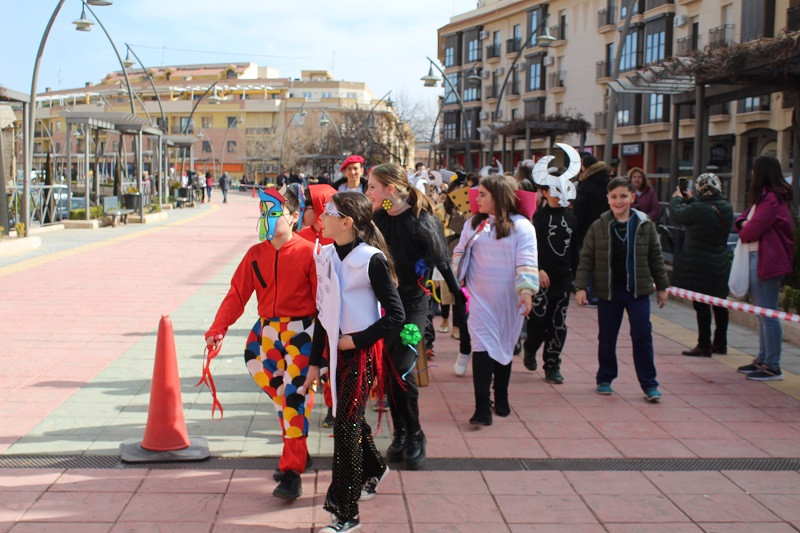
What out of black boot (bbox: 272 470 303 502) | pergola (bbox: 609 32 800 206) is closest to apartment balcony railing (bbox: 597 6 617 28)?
pergola (bbox: 609 32 800 206)

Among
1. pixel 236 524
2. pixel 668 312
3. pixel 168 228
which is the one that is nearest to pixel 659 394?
pixel 236 524

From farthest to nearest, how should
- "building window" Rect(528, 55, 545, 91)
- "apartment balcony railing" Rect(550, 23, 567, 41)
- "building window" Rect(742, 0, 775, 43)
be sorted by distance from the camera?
"building window" Rect(528, 55, 545, 91) < "apartment balcony railing" Rect(550, 23, 567, 41) < "building window" Rect(742, 0, 775, 43)

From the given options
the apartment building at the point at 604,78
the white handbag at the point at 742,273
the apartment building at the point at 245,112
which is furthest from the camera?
the apartment building at the point at 245,112

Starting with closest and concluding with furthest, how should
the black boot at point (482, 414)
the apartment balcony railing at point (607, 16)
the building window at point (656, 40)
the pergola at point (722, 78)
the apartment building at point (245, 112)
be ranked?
the black boot at point (482, 414) → the pergola at point (722, 78) → the building window at point (656, 40) → the apartment balcony railing at point (607, 16) → the apartment building at point (245, 112)

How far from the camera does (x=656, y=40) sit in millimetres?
41375

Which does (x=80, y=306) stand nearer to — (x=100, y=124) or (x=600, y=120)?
(x=100, y=124)

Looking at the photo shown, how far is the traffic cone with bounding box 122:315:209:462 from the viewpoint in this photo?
17.2ft

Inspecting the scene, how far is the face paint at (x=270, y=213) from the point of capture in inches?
185

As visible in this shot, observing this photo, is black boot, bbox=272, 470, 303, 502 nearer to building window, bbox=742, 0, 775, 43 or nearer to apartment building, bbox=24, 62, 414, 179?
building window, bbox=742, 0, 775, 43

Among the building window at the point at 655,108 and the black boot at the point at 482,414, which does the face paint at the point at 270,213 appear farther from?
the building window at the point at 655,108

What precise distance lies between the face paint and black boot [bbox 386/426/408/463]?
1.41 metres

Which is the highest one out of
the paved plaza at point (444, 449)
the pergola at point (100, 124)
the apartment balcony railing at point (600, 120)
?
the apartment balcony railing at point (600, 120)

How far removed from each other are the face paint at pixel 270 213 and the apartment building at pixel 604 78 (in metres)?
17.9

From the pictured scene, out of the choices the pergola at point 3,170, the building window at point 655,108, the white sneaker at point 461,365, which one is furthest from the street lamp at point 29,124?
the building window at point 655,108
